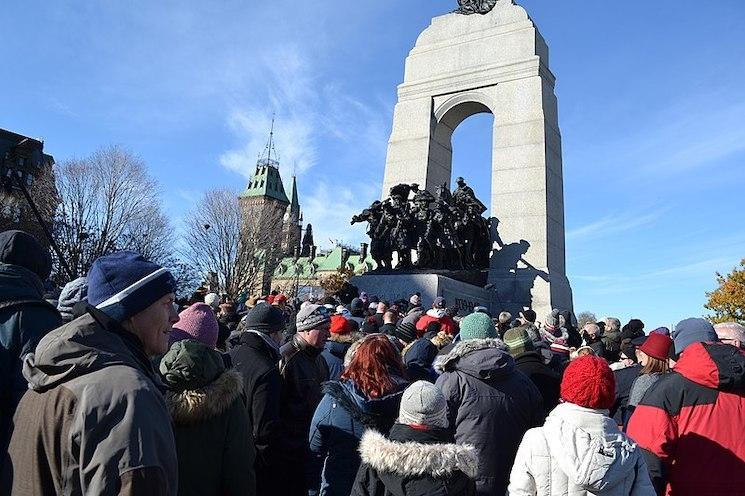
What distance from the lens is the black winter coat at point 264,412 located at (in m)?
3.75

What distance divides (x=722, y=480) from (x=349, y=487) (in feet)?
6.16

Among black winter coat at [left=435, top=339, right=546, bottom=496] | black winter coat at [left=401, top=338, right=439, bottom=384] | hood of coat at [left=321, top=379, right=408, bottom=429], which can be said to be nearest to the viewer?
hood of coat at [left=321, top=379, right=408, bottom=429]

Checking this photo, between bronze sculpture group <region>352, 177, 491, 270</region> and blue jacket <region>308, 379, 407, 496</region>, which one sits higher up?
bronze sculpture group <region>352, 177, 491, 270</region>

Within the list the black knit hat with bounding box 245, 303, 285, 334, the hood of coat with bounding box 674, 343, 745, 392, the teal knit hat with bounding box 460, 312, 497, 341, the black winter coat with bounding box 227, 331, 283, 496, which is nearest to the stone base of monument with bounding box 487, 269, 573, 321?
the teal knit hat with bounding box 460, 312, 497, 341

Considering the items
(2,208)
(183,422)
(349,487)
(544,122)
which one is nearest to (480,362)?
(349,487)

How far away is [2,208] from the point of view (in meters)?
30.2

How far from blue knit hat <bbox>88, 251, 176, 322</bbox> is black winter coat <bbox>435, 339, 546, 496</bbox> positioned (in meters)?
2.23

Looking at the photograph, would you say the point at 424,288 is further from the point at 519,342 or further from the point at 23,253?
the point at 23,253

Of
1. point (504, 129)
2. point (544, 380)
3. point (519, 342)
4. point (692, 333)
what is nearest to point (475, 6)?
point (504, 129)

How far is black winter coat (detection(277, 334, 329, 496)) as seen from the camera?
387cm

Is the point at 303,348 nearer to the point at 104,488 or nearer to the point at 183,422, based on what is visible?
the point at 183,422

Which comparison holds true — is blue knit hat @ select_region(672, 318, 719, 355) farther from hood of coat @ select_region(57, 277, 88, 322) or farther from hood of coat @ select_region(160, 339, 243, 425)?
hood of coat @ select_region(57, 277, 88, 322)

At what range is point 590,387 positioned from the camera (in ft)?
8.93

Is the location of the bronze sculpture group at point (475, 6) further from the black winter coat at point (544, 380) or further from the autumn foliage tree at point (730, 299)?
the autumn foliage tree at point (730, 299)
